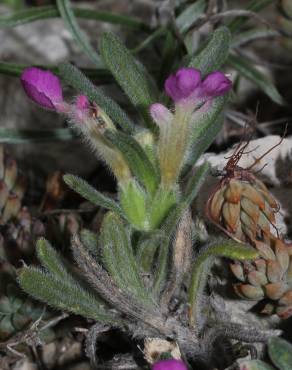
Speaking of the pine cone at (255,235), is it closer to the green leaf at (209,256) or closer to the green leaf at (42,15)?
the green leaf at (209,256)

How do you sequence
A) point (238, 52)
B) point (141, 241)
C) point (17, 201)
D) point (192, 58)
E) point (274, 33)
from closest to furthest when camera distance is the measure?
point (141, 241), point (192, 58), point (17, 201), point (274, 33), point (238, 52)

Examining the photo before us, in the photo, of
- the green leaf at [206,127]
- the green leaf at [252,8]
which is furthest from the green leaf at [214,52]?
the green leaf at [252,8]

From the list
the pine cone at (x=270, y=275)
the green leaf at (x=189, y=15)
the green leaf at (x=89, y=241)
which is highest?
the green leaf at (x=189, y=15)

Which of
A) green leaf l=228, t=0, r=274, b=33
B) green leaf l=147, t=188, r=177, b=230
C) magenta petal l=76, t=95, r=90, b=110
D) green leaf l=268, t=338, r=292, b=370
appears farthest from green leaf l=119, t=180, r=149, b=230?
green leaf l=228, t=0, r=274, b=33

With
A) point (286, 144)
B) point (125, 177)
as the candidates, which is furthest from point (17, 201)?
point (286, 144)

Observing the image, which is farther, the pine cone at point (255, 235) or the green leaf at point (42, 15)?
the green leaf at point (42, 15)

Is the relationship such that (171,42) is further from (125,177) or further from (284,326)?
(284,326)
